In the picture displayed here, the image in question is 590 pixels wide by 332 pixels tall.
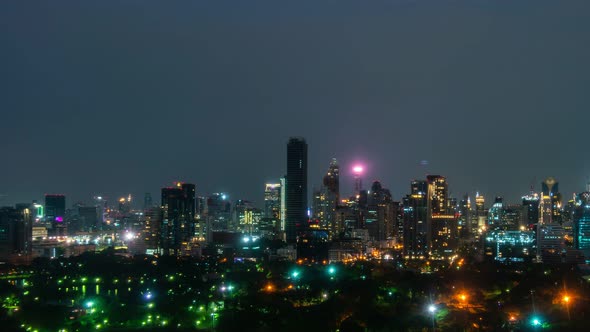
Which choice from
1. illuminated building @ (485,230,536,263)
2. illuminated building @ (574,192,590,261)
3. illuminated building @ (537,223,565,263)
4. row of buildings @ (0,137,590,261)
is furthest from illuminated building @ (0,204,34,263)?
illuminated building @ (574,192,590,261)

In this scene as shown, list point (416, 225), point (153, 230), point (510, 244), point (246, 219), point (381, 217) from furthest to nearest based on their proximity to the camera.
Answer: point (246, 219) → point (381, 217) → point (153, 230) → point (416, 225) → point (510, 244)

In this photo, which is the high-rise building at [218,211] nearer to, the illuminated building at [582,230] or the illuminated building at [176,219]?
the illuminated building at [176,219]

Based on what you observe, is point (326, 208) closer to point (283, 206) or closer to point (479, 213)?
point (283, 206)

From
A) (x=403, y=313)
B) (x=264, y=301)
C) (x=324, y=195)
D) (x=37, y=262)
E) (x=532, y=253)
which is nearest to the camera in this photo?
(x=403, y=313)

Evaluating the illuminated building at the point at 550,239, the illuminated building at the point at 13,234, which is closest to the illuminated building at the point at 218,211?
the illuminated building at the point at 13,234

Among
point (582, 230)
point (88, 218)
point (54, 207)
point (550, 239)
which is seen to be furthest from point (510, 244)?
point (88, 218)

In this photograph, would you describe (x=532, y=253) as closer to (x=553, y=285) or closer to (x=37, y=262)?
(x=553, y=285)

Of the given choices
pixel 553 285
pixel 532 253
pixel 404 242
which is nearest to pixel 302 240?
pixel 404 242
